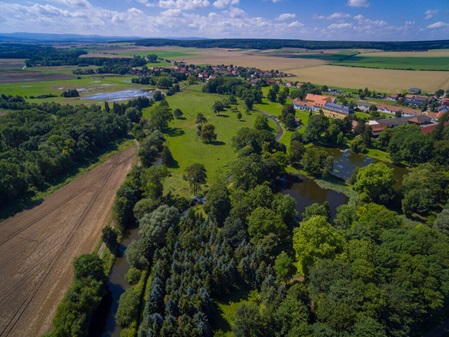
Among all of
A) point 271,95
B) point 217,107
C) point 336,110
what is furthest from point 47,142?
point 271,95

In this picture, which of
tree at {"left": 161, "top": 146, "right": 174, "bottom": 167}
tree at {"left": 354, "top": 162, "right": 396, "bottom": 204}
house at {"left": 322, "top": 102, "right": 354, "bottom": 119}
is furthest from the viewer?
house at {"left": 322, "top": 102, "right": 354, "bottom": 119}

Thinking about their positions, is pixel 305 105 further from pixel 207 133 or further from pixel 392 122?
pixel 207 133

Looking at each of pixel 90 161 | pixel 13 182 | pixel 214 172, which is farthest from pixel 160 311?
pixel 90 161

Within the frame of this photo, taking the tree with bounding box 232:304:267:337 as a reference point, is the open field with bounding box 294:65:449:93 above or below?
above

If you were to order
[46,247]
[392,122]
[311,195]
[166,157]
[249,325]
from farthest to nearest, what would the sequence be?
[392,122], [166,157], [311,195], [46,247], [249,325]

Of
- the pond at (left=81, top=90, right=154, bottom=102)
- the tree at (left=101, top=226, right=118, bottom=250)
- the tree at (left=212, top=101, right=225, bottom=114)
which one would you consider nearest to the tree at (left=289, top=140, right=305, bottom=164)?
the tree at (left=101, top=226, right=118, bottom=250)

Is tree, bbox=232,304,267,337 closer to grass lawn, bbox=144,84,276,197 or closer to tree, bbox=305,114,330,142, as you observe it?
grass lawn, bbox=144,84,276,197

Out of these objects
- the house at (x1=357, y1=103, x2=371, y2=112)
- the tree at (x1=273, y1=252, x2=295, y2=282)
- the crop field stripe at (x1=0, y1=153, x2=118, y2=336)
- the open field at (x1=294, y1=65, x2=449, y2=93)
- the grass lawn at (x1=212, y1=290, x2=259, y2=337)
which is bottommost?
the crop field stripe at (x1=0, y1=153, x2=118, y2=336)
